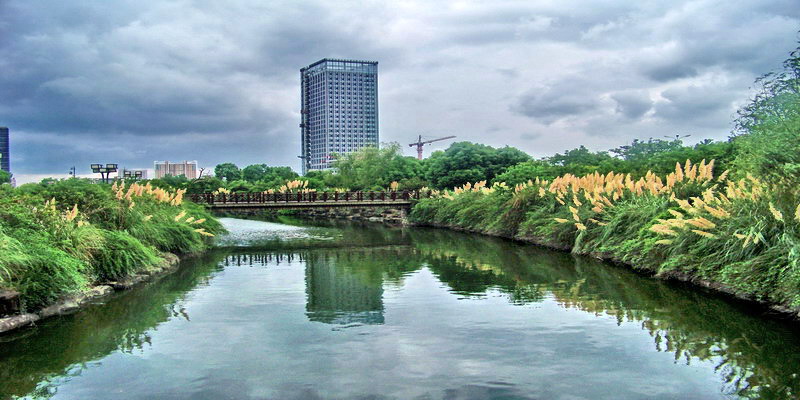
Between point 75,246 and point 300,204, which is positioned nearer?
point 75,246

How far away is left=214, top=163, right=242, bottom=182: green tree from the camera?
310 feet

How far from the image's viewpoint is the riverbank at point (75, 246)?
9.16 m

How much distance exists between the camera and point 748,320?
29.8 ft

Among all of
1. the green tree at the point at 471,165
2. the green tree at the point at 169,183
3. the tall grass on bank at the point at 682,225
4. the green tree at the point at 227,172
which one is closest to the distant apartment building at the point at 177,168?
the green tree at the point at 227,172

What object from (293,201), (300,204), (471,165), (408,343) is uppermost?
(471,165)

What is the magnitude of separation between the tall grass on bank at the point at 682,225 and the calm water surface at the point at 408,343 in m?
0.58

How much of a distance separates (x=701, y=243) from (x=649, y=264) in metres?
2.10

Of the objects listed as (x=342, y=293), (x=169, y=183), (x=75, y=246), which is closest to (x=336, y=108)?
(x=169, y=183)

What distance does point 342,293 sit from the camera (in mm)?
12125

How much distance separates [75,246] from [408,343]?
685 centimetres

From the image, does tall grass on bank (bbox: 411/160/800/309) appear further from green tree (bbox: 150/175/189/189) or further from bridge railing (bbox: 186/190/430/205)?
green tree (bbox: 150/175/189/189)

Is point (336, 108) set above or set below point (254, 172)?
above

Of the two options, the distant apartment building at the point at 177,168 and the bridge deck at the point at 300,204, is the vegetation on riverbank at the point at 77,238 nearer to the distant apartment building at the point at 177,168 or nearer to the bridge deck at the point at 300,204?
the bridge deck at the point at 300,204

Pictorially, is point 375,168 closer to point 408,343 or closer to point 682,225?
point 682,225
